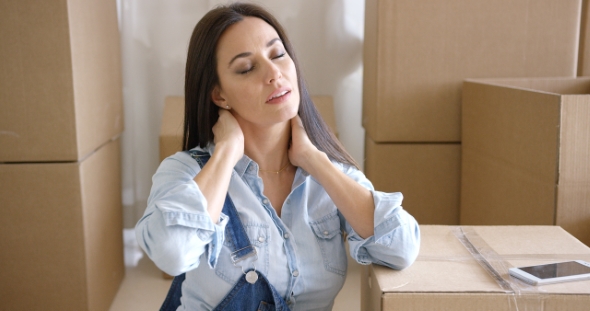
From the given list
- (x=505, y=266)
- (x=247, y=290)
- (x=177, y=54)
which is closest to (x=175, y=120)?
(x=177, y=54)

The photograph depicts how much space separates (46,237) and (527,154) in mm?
1158

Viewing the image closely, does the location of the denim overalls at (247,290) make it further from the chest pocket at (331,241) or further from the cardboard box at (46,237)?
the cardboard box at (46,237)

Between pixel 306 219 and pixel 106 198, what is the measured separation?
0.88 meters

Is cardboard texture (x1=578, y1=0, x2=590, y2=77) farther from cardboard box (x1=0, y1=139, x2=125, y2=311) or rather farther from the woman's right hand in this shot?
cardboard box (x1=0, y1=139, x2=125, y2=311)

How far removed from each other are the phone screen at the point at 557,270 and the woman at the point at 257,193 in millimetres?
181

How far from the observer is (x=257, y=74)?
44.0 inches

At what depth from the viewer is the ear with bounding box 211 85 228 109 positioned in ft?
3.86

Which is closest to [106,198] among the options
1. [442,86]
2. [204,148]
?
[204,148]

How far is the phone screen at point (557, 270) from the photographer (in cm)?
89

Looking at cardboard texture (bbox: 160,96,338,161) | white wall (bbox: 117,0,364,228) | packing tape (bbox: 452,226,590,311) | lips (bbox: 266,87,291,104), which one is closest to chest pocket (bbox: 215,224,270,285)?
lips (bbox: 266,87,291,104)

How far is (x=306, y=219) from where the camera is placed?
1.10 meters

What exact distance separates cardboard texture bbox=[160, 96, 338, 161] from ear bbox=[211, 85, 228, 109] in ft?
1.92

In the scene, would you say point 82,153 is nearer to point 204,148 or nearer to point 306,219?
point 204,148

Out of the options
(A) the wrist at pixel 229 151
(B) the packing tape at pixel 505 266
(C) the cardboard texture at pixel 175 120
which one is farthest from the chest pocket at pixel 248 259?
(C) the cardboard texture at pixel 175 120
